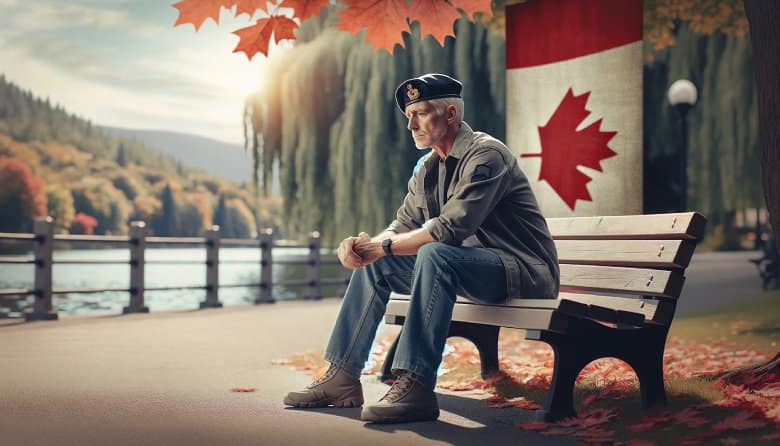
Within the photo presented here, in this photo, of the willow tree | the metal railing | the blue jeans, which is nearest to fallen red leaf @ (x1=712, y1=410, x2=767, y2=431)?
the blue jeans

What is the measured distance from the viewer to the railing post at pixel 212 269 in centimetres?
1176

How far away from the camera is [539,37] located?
5.33 metres

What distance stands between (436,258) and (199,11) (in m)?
1.68

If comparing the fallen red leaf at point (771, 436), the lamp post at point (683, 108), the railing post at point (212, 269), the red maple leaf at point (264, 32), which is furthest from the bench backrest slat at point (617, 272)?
the railing post at point (212, 269)

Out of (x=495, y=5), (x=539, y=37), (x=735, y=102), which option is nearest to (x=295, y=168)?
(x=495, y=5)

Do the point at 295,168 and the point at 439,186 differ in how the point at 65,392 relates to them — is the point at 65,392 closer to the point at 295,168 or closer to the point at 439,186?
the point at 439,186

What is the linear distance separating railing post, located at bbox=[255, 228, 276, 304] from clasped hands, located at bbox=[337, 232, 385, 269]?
9.15m

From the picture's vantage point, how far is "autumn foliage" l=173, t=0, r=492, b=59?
426 centimetres

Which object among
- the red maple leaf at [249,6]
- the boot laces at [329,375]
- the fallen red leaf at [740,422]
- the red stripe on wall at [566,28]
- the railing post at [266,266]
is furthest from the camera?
the railing post at [266,266]

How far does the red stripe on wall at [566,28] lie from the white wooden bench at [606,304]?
47.9 inches

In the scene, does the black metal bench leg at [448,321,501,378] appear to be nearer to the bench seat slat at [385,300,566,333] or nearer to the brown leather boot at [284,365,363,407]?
the bench seat slat at [385,300,566,333]

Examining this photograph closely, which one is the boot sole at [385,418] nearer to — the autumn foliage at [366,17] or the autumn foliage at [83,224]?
the autumn foliage at [366,17]

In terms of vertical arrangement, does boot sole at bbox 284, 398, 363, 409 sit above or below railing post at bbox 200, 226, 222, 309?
below

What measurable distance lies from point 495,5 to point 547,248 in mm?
6248
